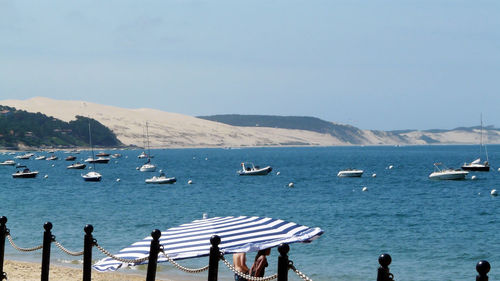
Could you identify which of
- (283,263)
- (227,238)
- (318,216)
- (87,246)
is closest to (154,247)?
(227,238)

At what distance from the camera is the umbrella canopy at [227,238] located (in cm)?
1241

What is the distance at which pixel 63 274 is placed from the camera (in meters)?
23.0

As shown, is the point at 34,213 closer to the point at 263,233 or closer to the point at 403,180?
the point at 263,233

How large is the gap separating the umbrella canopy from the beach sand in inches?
356

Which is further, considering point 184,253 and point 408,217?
point 408,217

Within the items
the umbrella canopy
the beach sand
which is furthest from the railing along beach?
the beach sand

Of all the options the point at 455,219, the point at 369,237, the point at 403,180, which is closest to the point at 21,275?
the point at 369,237

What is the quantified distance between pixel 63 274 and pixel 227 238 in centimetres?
1197

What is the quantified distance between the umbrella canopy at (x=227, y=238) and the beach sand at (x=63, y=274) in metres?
9.05

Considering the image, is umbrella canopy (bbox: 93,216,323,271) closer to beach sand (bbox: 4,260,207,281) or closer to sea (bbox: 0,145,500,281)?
sea (bbox: 0,145,500,281)

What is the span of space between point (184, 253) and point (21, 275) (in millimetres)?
11322

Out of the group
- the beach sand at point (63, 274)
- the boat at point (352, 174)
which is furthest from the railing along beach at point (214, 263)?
the boat at point (352, 174)

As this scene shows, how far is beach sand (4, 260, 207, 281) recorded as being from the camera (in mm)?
21938

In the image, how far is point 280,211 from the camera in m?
51.9
